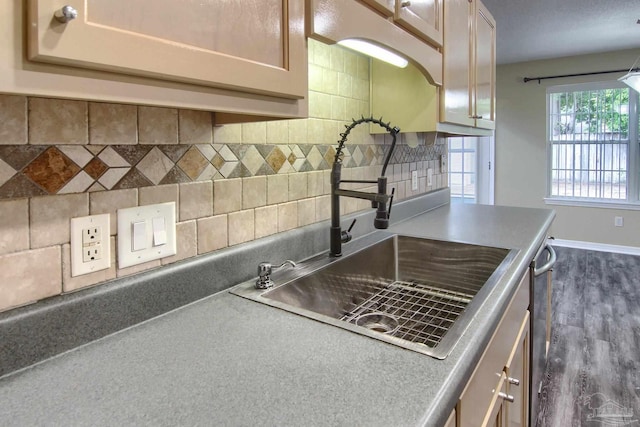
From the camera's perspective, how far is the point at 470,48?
1909 millimetres

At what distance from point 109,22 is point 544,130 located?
5.89 meters

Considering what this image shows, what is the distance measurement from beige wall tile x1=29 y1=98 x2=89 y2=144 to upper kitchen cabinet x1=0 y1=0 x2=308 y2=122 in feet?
0.94

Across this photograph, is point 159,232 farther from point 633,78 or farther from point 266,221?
point 633,78

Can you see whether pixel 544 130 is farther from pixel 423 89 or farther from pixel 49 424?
pixel 49 424

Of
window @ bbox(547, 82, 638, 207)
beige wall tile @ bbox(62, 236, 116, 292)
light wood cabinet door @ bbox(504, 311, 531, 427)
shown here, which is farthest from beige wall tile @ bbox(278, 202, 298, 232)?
window @ bbox(547, 82, 638, 207)

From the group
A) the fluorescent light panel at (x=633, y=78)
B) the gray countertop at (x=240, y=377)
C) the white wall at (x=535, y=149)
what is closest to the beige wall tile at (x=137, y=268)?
the gray countertop at (x=240, y=377)

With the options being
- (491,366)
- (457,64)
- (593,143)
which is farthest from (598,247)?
(491,366)

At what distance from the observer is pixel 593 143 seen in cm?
516

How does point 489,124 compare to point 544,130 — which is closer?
point 489,124

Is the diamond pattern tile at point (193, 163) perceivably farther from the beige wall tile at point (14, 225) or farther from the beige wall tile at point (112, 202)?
the beige wall tile at point (14, 225)

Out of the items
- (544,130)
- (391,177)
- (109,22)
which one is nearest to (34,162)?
(109,22)

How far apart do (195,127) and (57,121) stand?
0.31 metres

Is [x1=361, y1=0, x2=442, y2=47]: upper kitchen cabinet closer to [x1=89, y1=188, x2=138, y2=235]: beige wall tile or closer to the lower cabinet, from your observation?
[x1=89, y1=188, x2=138, y2=235]: beige wall tile

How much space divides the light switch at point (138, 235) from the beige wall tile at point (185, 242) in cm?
7
